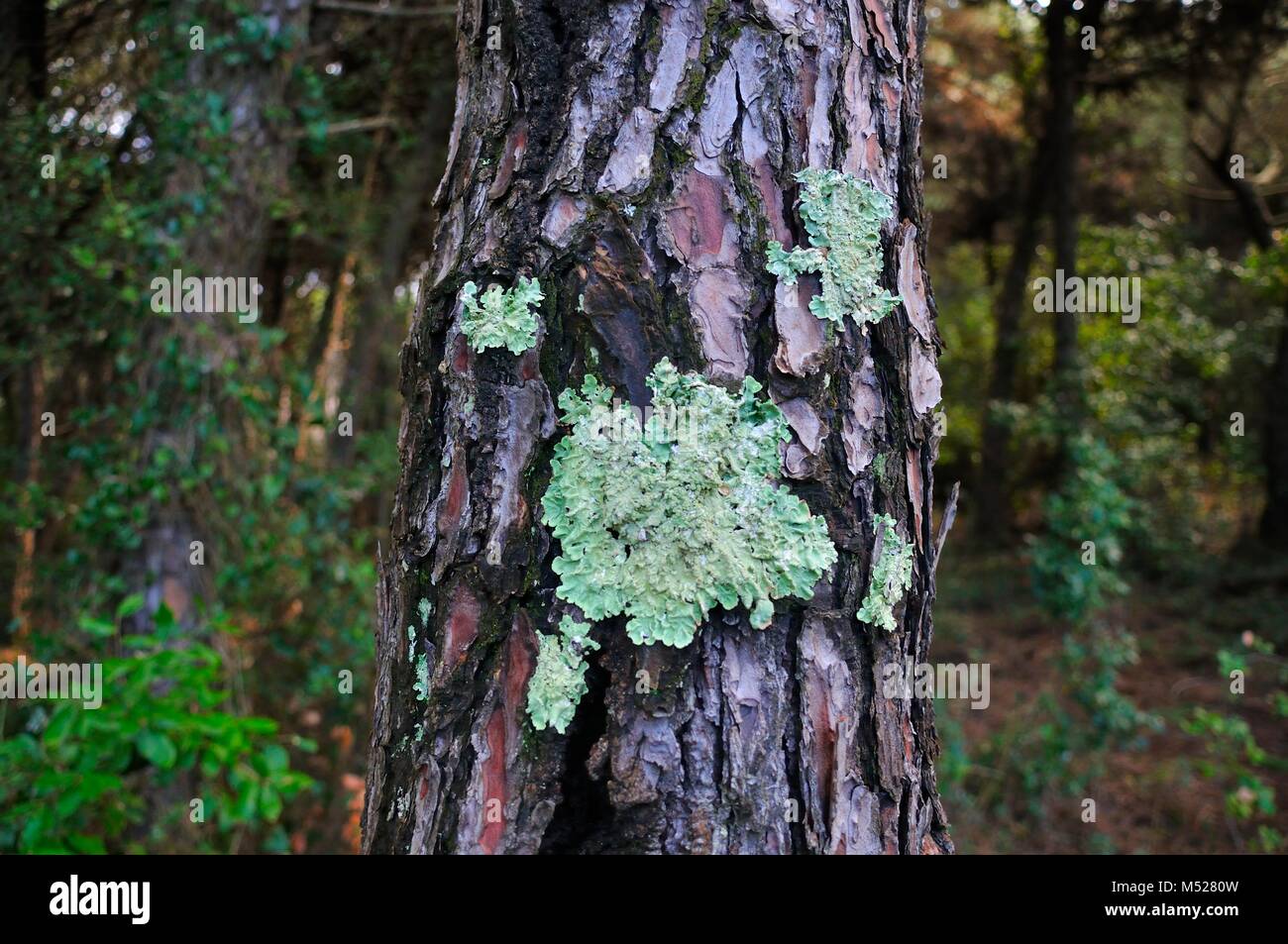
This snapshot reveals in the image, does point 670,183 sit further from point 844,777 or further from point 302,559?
point 302,559

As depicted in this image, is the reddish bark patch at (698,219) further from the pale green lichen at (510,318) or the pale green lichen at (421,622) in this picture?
the pale green lichen at (421,622)

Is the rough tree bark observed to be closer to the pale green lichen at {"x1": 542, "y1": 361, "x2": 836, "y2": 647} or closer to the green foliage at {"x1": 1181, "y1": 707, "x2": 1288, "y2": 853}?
the pale green lichen at {"x1": 542, "y1": 361, "x2": 836, "y2": 647}

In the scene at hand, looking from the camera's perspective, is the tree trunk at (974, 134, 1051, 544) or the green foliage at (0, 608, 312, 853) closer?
the green foliage at (0, 608, 312, 853)

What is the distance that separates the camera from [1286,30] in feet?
24.2

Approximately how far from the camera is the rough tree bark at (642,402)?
99 cm

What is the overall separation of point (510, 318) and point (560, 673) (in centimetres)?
40

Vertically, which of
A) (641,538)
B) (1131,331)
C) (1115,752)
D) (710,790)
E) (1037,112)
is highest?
(1037,112)

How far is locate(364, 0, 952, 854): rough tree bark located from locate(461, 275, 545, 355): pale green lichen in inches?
0.5

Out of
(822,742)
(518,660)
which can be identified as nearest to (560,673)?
(518,660)

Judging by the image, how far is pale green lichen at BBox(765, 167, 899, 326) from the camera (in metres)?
1.02

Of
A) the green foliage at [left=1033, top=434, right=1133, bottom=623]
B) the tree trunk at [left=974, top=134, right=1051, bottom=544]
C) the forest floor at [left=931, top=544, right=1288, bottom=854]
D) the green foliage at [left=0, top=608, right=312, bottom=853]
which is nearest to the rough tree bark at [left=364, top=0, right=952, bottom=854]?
the green foliage at [left=0, top=608, right=312, bottom=853]

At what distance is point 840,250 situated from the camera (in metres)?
1.03

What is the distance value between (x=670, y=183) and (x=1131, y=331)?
8.17 m
